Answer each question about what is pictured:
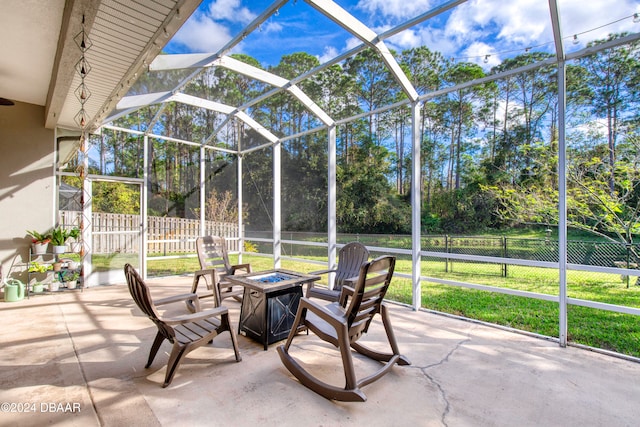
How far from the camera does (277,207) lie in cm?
664

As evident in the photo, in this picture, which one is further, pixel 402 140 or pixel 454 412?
pixel 402 140

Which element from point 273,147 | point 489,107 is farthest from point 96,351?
point 489,107

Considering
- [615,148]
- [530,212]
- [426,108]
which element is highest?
[426,108]

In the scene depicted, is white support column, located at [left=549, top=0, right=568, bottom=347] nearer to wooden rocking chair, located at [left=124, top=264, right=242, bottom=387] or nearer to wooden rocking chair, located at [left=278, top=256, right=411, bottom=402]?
wooden rocking chair, located at [left=278, top=256, right=411, bottom=402]

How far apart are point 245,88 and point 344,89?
5.58 feet

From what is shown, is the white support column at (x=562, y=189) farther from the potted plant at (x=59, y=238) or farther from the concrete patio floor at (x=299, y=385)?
the potted plant at (x=59, y=238)

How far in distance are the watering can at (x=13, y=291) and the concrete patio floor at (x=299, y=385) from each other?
147 centimetres

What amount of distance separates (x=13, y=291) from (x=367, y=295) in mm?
5607

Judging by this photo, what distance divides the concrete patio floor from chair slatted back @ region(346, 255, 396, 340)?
479 millimetres

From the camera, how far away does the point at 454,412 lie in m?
2.02

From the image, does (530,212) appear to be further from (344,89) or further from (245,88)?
(245,88)

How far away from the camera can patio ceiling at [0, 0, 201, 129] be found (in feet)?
7.66

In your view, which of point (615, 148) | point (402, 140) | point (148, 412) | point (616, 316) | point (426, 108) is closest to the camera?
point (148, 412)

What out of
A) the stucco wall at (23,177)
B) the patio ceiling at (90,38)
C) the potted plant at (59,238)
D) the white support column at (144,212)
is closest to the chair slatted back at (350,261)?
the patio ceiling at (90,38)
